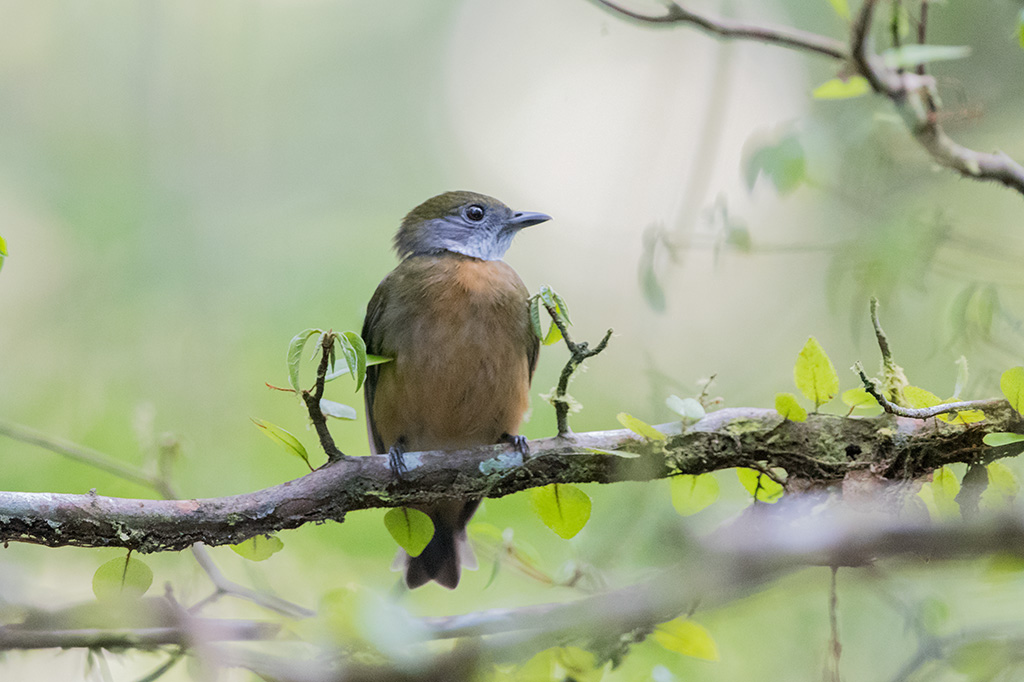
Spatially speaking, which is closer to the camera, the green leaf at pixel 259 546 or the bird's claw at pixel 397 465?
the green leaf at pixel 259 546

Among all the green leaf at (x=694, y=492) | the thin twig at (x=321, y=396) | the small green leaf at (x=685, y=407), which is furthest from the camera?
the green leaf at (x=694, y=492)

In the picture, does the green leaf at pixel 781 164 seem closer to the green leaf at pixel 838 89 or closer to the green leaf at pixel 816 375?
the green leaf at pixel 838 89

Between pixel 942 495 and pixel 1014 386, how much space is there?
0.30 m

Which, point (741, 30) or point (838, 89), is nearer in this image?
point (838, 89)

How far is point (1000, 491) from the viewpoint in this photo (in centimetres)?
198

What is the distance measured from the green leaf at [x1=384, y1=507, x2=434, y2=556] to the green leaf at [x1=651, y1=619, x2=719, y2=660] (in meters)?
0.66

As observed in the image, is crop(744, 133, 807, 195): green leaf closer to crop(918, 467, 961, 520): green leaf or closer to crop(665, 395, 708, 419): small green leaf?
crop(665, 395, 708, 419): small green leaf

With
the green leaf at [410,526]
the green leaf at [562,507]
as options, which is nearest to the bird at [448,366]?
the green leaf at [410,526]

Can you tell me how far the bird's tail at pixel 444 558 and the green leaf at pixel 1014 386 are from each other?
190 cm

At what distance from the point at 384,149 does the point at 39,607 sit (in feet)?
15.7

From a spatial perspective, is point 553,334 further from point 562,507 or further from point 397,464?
point 397,464

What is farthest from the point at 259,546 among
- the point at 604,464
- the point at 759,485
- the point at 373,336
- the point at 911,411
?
the point at 911,411

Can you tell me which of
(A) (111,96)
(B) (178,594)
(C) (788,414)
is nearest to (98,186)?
(A) (111,96)

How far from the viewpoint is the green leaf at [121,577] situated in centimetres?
203
